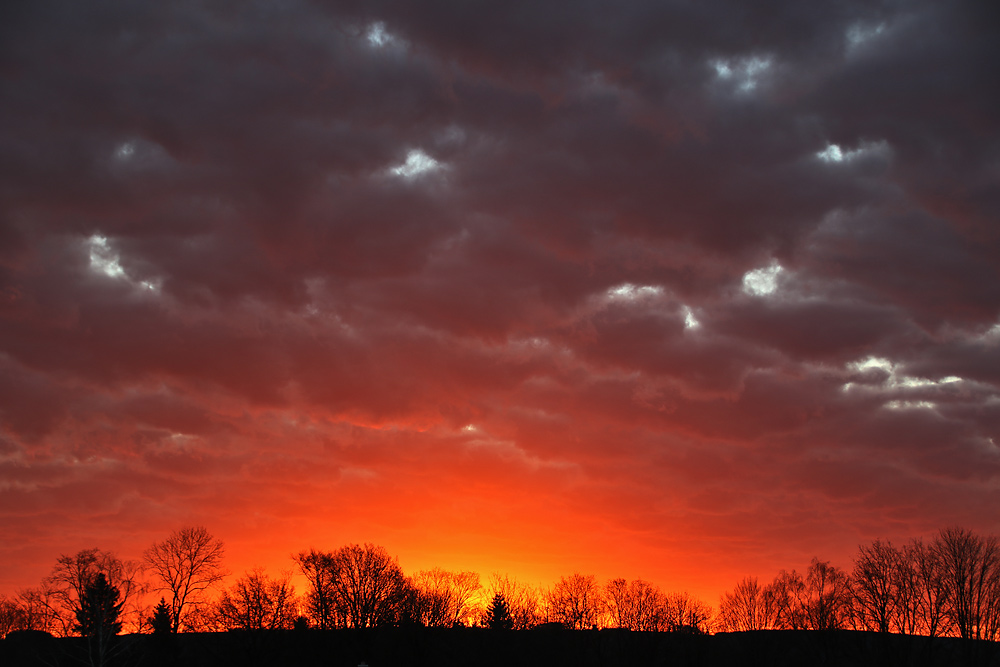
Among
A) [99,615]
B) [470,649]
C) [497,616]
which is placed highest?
[99,615]

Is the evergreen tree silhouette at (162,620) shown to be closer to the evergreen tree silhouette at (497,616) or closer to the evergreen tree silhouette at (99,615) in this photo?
the evergreen tree silhouette at (99,615)

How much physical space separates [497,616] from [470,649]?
551cm

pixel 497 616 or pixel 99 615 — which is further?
pixel 497 616

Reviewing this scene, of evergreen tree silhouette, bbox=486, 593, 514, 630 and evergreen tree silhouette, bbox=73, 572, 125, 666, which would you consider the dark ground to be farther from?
evergreen tree silhouette, bbox=73, 572, 125, 666

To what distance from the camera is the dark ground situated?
317ft

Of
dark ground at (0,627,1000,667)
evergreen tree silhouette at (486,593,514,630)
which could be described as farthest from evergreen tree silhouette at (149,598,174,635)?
evergreen tree silhouette at (486,593,514,630)

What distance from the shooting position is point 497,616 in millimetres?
107375

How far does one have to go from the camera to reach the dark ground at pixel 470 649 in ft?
317

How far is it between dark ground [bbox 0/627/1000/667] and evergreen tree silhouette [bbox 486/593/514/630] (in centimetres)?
93

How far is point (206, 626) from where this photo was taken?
9788cm

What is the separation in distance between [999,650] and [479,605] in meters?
65.9

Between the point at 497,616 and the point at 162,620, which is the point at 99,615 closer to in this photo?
the point at 162,620

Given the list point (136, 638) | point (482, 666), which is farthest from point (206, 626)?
point (482, 666)

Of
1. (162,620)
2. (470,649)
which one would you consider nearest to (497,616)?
(470,649)
